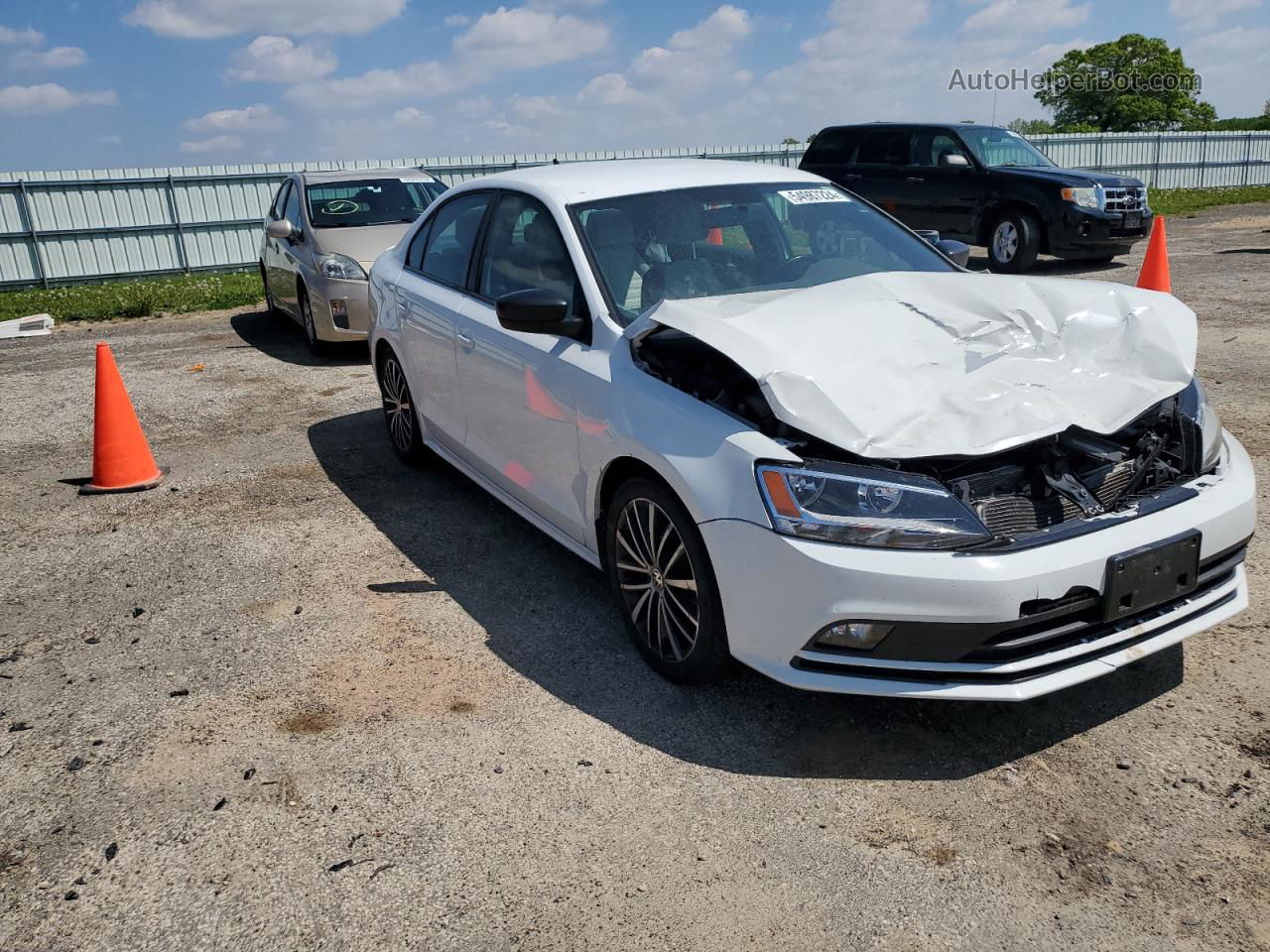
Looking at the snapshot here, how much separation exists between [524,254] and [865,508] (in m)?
2.25

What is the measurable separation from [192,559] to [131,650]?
1.02 metres

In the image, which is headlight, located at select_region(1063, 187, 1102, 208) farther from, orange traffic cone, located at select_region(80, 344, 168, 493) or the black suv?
orange traffic cone, located at select_region(80, 344, 168, 493)

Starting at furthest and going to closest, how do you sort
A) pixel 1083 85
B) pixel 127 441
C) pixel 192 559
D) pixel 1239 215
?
pixel 1083 85, pixel 1239 215, pixel 127 441, pixel 192 559

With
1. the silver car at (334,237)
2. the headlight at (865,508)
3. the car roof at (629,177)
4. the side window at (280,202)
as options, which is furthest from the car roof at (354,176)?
the headlight at (865,508)

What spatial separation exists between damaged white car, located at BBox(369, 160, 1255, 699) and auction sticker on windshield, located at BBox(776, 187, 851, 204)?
16cm

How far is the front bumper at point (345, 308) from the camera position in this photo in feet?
30.3

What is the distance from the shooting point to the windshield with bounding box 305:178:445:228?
1012cm

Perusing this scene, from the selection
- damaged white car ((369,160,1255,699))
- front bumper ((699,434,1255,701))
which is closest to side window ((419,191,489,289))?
damaged white car ((369,160,1255,699))

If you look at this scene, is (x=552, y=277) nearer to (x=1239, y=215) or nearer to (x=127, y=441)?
(x=127, y=441)

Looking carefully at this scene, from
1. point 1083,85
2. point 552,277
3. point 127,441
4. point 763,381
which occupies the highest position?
point 1083,85

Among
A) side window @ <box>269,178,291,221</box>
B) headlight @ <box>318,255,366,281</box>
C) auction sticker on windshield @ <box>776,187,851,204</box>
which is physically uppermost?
side window @ <box>269,178,291,221</box>

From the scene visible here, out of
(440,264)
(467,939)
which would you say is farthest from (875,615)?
(440,264)

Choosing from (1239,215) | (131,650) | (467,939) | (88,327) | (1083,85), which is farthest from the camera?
(1083,85)

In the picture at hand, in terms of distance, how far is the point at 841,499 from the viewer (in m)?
2.90
